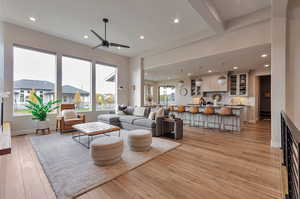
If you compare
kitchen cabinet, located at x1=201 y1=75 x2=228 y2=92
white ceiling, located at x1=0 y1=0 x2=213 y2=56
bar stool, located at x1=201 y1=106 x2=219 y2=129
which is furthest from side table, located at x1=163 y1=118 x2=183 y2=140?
kitchen cabinet, located at x1=201 y1=75 x2=228 y2=92

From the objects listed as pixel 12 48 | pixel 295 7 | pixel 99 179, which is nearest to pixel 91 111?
pixel 12 48

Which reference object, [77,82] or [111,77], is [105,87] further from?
[77,82]

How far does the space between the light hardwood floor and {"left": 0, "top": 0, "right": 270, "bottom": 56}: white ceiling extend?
12.0 ft

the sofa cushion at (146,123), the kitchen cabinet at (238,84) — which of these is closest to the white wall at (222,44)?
the sofa cushion at (146,123)

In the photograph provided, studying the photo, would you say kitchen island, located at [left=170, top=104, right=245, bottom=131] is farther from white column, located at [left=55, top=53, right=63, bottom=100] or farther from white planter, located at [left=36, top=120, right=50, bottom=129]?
white planter, located at [left=36, top=120, right=50, bottom=129]

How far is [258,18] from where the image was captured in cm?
383

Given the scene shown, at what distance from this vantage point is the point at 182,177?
7.30 feet

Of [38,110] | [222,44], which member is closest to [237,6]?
[222,44]

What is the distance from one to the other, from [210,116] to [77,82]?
20.2 ft

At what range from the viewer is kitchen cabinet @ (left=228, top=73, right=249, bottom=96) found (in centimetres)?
755

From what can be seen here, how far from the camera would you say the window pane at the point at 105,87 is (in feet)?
22.7

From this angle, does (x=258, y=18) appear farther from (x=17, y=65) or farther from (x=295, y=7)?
(x=17, y=65)

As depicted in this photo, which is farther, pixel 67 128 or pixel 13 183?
pixel 67 128

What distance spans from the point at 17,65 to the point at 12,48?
0.56 metres
